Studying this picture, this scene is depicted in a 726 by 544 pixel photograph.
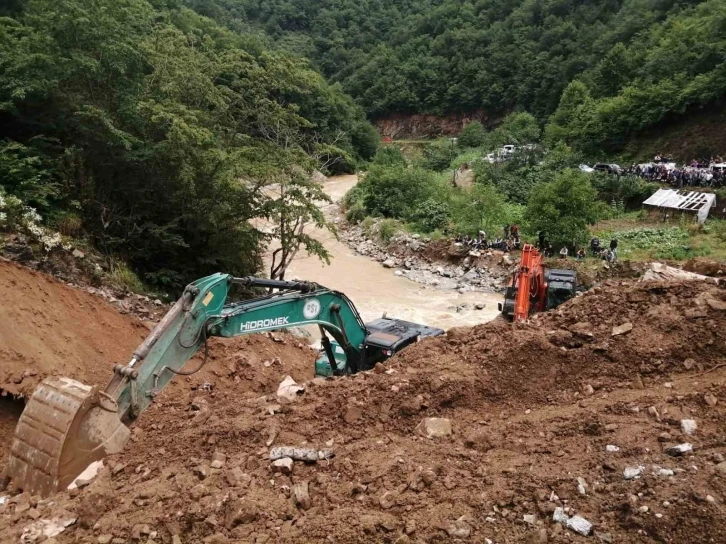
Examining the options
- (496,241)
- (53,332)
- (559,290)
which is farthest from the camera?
(496,241)

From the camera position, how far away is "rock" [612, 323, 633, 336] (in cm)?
643

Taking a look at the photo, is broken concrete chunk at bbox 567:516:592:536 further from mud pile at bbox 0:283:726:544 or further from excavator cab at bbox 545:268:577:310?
excavator cab at bbox 545:268:577:310

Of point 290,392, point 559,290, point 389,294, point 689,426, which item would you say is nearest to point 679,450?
point 689,426

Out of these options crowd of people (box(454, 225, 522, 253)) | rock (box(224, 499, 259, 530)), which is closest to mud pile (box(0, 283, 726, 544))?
rock (box(224, 499, 259, 530))

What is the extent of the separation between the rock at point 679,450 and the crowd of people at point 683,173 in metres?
23.1

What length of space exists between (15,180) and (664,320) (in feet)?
37.1

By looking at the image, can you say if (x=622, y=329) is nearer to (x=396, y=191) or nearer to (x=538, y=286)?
(x=538, y=286)

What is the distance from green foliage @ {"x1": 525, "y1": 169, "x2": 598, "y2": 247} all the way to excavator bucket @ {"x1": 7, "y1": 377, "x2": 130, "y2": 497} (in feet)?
54.7

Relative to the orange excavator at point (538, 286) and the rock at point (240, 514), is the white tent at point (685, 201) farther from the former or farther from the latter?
the rock at point (240, 514)

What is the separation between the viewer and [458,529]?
3.90 m

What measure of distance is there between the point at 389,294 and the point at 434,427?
14.0 metres

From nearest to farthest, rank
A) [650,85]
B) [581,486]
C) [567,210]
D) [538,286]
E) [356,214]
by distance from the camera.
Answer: [581,486] → [538,286] → [567,210] → [356,214] → [650,85]

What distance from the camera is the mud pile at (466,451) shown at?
397 centimetres

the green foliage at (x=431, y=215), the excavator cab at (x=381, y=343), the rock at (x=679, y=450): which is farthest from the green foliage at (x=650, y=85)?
the rock at (x=679, y=450)
